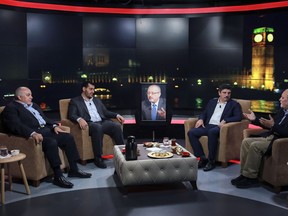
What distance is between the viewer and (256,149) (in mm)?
4262

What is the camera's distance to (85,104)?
562cm

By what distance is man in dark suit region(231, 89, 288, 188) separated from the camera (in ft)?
13.9

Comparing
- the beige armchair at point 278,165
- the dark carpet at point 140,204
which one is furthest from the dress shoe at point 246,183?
the dark carpet at point 140,204

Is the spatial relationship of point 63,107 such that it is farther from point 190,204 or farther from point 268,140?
point 268,140

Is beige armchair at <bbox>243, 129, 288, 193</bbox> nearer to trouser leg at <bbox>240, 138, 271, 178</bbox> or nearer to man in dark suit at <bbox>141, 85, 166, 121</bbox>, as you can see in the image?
trouser leg at <bbox>240, 138, 271, 178</bbox>

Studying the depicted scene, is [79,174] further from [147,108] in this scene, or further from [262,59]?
[262,59]

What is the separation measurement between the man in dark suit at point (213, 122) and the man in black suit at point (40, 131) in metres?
1.58

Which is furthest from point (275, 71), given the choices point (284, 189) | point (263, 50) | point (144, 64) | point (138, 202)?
point (138, 202)

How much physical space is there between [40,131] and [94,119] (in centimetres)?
107

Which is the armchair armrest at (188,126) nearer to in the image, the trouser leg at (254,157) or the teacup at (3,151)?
the trouser leg at (254,157)

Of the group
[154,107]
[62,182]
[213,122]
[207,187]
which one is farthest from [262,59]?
[62,182]

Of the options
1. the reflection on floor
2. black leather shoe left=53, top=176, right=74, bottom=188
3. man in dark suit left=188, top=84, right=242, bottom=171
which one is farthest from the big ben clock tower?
black leather shoe left=53, top=176, right=74, bottom=188

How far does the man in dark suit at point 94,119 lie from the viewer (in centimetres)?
522

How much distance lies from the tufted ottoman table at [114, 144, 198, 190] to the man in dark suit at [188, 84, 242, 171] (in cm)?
92
